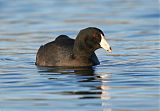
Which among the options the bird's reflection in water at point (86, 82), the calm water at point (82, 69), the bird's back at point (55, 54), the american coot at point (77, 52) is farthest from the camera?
the bird's back at point (55, 54)

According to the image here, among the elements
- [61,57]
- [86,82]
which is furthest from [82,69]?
[86,82]

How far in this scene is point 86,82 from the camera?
1320cm

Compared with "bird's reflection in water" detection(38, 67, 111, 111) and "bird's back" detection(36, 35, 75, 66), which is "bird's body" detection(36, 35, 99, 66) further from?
"bird's reflection in water" detection(38, 67, 111, 111)

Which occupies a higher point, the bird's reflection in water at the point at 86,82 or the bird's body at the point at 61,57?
the bird's body at the point at 61,57

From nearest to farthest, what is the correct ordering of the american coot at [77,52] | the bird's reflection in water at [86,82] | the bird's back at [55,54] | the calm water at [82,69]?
1. the calm water at [82,69]
2. the bird's reflection in water at [86,82]
3. the american coot at [77,52]
4. the bird's back at [55,54]

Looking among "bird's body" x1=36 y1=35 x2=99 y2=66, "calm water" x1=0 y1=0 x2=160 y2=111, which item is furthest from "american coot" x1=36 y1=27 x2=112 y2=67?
"calm water" x1=0 y1=0 x2=160 y2=111

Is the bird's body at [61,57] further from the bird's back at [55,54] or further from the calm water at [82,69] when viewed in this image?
the calm water at [82,69]

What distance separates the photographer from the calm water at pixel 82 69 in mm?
11367

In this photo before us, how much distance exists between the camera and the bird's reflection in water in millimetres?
11742

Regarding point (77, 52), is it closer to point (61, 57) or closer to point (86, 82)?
point (61, 57)

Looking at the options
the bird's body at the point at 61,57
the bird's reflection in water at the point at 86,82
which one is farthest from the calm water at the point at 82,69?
the bird's body at the point at 61,57

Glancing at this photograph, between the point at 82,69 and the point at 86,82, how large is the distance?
1846mm

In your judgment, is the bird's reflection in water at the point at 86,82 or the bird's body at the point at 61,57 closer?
the bird's reflection in water at the point at 86,82

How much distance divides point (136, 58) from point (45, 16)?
8.94 m
